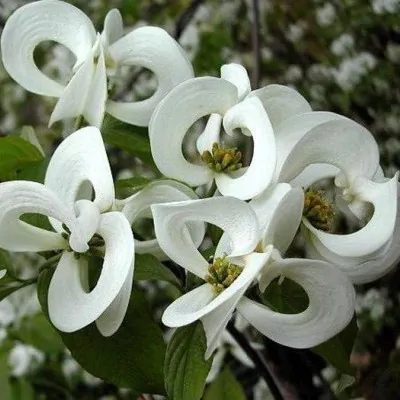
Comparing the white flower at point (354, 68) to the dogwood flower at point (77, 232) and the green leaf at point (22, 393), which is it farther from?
the dogwood flower at point (77, 232)

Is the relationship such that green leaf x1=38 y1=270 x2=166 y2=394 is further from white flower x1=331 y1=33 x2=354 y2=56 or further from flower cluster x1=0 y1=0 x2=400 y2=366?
white flower x1=331 y1=33 x2=354 y2=56

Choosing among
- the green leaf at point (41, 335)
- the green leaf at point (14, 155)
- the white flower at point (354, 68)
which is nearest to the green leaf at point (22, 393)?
the green leaf at point (41, 335)

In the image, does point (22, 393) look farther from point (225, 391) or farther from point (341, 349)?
point (341, 349)

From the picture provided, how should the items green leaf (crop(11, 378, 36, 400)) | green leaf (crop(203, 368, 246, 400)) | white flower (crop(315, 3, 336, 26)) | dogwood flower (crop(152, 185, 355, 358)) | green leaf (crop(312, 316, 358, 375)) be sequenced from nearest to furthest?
1. dogwood flower (crop(152, 185, 355, 358))
2. green leaf (crop(312, 316, 358, 375))
3. green leaf (crop(203, 368, 246, 400))
4. green leaf (crop(11, 378, 36, 400))
5. white flower (crop(315, 3, 336, 26))

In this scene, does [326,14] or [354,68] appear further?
[326,14]

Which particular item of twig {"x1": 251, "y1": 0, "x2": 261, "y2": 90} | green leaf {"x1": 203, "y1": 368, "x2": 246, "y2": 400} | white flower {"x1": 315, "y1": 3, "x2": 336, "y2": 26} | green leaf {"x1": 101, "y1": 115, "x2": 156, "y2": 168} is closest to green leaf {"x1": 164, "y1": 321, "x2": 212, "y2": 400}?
green leaf {"x1": 101, "y1": 115, "x2": 156, "y2": 168}

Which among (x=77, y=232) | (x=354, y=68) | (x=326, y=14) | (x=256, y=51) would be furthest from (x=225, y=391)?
(x=326, y=14)
